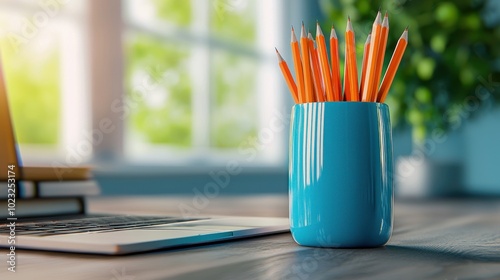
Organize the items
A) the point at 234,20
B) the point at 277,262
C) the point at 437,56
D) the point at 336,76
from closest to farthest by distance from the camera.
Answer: the point at 277,262 < the point at 336,76 < the point at 437,56 < the point at 234,20

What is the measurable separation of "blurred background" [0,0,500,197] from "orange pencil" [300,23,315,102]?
140 centimetres

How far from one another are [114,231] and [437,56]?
1778 millimetres

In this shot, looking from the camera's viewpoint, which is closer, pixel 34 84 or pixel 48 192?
pixel 48 192

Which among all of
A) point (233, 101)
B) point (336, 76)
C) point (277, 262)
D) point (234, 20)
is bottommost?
point (277, 262)

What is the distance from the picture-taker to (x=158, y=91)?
2.82m

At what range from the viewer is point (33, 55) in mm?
2334

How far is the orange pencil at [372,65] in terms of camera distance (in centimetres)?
60

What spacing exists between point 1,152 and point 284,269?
447 mm

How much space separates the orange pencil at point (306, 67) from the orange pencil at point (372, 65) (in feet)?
0.16

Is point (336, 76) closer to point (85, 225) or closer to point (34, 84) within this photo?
point (85, 225)

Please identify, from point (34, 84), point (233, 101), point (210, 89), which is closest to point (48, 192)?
point (34, 84)

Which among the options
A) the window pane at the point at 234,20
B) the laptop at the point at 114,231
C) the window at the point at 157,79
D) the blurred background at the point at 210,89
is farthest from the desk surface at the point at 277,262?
the window pane at the point at 234,20

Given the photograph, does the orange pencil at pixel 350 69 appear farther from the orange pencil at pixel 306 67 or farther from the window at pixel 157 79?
the window at pixel 157 79

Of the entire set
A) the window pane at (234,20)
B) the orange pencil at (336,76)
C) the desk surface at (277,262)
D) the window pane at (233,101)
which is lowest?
the desk surface at (277,262)
